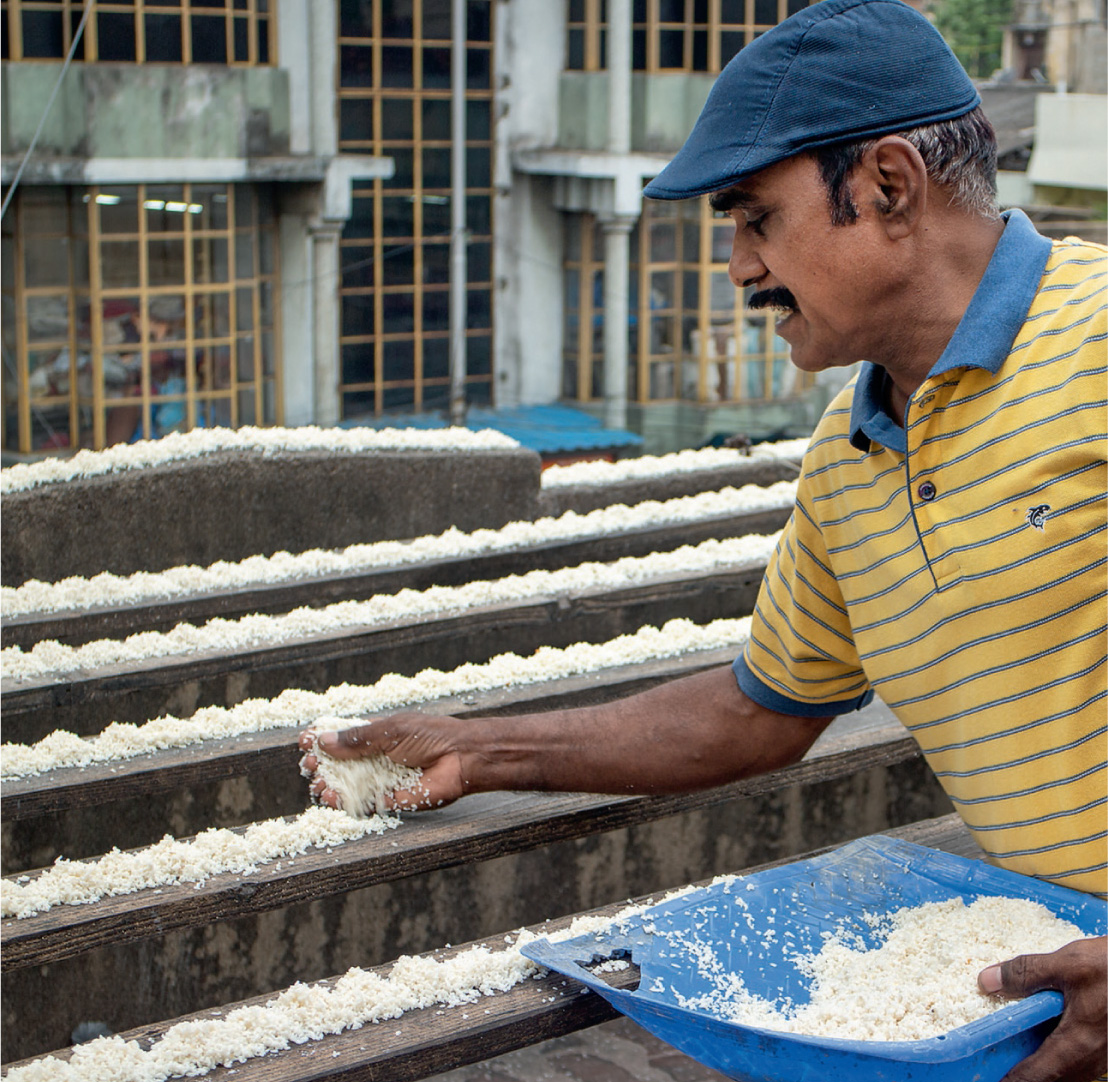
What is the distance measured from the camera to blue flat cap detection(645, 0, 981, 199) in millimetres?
1724

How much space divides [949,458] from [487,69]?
50.6 feet

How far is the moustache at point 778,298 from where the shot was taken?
1886 mm

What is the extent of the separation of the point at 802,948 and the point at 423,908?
1742 millimetres

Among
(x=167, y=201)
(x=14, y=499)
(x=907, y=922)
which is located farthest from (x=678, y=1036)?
(x=167, y=201)

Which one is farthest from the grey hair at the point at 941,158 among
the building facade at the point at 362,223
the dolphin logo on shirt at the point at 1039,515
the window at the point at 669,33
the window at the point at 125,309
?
the window at the point at 669,33

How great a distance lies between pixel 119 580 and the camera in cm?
430

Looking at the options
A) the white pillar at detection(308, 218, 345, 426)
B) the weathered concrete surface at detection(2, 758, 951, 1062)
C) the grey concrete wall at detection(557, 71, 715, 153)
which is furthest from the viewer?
the grey concrete wall at detection(557, 71, 715, 153)

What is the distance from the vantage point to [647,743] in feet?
7.54

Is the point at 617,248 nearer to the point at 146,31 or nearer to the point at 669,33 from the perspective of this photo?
the point at 669,33

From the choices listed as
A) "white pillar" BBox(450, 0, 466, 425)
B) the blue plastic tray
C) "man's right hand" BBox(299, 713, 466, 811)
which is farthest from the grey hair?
"white pillar" BBox(450, 0, 466, 425)

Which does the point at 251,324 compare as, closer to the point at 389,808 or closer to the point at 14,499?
the point at 14,499

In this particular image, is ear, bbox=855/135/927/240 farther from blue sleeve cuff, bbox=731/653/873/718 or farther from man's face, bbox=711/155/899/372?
blue sleeve cuff, bbox=731/653/873/718

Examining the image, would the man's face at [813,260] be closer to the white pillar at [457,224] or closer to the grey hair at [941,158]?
the grey hair at [941,158]

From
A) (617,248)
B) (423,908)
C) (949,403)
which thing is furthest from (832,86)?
(617,248)
